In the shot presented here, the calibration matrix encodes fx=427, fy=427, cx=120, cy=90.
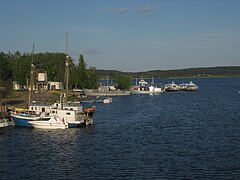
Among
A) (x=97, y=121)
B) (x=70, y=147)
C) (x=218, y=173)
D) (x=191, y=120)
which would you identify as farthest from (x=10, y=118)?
(x=218, y=173)

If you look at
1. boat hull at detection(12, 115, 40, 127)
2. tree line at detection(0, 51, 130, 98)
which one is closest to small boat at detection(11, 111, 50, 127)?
boat hull at detection(12, 115, 40, 127)

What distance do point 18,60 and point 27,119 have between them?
84.1 m

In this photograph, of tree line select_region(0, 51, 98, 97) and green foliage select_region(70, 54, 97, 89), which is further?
green foliage select_region(70, 54, 97, 89)

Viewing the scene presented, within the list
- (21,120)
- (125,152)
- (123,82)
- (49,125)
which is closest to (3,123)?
(21,120)

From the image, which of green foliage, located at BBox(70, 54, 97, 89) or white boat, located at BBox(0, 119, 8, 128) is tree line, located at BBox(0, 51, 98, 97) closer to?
green foliage, located at BBox(70, 54, 97, 89)

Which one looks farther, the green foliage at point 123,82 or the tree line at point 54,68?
the green foliage at point 123,82

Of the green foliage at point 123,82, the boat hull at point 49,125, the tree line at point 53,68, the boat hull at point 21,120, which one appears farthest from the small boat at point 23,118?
the green foliage at point 123,82

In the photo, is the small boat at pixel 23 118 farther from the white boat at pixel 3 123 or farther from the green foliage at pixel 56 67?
the green foliage at pixel 56 67

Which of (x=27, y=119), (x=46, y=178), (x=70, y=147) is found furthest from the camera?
(x=27, y=119)

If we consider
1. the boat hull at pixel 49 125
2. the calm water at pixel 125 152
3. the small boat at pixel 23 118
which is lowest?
the calm water at pixel 125 152

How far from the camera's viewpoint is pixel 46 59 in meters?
149

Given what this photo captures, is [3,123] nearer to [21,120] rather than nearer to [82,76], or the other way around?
[21,120]

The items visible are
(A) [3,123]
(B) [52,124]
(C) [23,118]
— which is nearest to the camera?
(A) [3,123]

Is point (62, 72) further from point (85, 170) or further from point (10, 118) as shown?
point (85, 170)
